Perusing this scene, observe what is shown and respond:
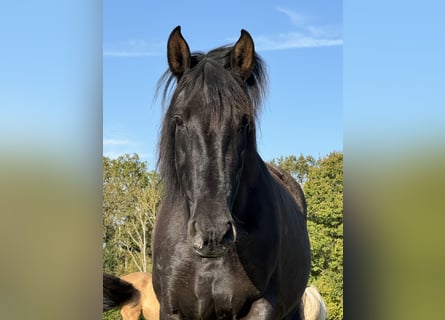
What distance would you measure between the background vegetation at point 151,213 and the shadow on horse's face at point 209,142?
3.54 meters

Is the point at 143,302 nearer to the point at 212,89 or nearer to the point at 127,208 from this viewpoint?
the point at 127,208

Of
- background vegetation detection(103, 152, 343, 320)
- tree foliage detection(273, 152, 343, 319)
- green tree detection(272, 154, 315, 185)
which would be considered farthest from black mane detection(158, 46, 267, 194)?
green tree detection(272, 154, 315, 185)

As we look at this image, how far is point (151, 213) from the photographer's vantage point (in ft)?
26.4

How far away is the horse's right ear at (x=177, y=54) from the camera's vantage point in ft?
11.0

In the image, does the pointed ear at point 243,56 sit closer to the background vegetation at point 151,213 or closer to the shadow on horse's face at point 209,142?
the shadow on horse's face at point 209,142

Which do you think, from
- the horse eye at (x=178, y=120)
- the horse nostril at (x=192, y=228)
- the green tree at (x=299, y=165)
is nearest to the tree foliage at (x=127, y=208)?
the green tree at (x=299, y=165)

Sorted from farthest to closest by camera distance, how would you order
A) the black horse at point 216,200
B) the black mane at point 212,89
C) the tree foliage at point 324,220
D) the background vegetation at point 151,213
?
the tree foliage at point 324,220 → the background vegetation at point 151,213 → the black mane at point 212,89 → the black horse at point 216,200

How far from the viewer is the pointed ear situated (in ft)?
11.4

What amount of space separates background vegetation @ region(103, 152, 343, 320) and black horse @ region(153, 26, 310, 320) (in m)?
3.00

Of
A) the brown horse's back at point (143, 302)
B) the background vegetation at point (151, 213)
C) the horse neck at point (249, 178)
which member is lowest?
the brown horse's back at point (143, 302)

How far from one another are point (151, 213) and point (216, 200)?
5305 millimetres

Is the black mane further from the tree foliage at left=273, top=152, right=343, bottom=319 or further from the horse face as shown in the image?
the tree foliage at left=273, top=152, right=343, bottom=319
